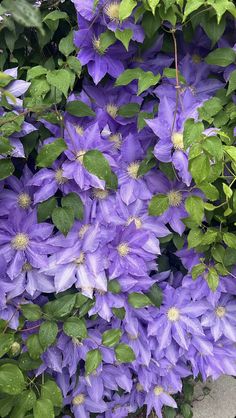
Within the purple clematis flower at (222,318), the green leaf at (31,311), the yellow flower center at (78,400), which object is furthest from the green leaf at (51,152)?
the yellow flower center at (78,400)

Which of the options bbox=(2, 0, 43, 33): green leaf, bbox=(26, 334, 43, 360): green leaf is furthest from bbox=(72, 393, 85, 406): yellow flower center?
bbox=(2, 0, 43, 33): green leaf

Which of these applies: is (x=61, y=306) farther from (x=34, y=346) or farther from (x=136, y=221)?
(x=136, y=221)

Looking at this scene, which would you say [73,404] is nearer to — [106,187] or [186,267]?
[186,267]

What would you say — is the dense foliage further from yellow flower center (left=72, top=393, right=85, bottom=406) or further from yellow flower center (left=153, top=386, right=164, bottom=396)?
yellow flower center (left=153, top=386, right=164, bottom=396)

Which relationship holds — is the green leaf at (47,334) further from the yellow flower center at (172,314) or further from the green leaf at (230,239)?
the green leaf at (230,239)

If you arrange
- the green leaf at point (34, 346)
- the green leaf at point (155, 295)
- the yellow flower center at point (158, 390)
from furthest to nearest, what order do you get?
the yellow flower center at point (158, 390) → the green leaf at point (155, 295) → the green leaf at point (34, 346)
